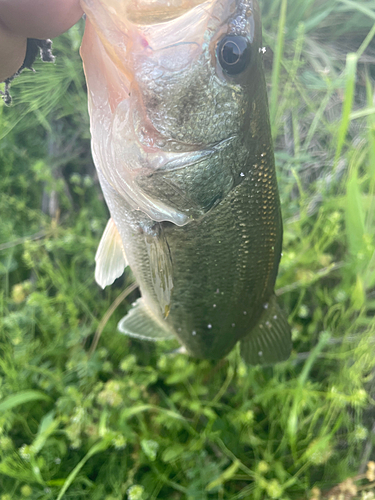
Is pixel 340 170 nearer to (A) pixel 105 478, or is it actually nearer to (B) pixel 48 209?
(B) pixel 48 209

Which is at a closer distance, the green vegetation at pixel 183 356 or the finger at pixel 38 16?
the finger at pixel 38 16

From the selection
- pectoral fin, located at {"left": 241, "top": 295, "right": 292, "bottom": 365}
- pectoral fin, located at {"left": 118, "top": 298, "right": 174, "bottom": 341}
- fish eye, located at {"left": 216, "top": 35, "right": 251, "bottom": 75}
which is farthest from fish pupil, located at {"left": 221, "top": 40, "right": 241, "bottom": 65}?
pectoral fin, located at {"left": 118, "top": 298, "right": 174, "bottom": 341}

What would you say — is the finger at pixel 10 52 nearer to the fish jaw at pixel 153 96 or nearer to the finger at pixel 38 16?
the finger at pixel 38 16

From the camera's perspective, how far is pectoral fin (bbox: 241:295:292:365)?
1.12 m

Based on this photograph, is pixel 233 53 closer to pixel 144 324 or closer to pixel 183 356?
pixel 144 324

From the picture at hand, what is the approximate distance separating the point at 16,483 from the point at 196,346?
0.96m

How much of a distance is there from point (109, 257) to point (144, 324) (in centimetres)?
39

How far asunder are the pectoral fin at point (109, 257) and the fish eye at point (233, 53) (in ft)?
1.93

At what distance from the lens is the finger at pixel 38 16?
2.32 feet

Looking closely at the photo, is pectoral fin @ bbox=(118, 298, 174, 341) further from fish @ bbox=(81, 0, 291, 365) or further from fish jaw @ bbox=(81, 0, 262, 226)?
fish jaw @ bbox=(81, 0, 262, 226)

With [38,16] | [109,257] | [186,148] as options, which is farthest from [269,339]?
[38,16]

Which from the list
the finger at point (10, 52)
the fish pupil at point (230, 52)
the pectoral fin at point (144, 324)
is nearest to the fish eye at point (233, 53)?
the fish pupil at point (230, 52)

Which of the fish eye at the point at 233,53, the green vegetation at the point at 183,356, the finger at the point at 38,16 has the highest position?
the finger at the point at 38,16

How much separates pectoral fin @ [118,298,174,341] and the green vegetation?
0.74ft
